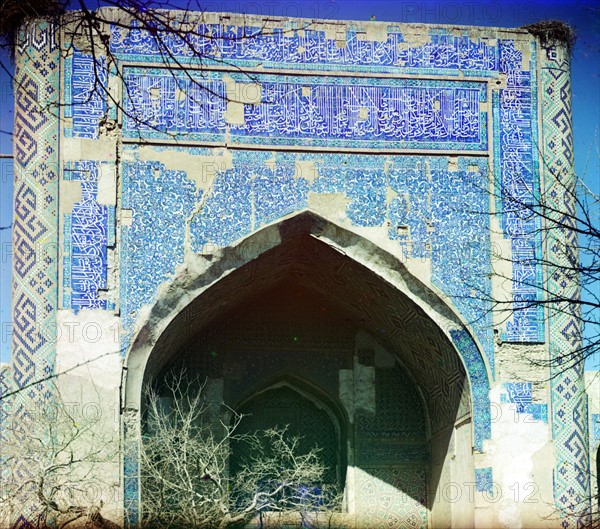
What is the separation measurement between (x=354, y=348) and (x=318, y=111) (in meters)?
2.68

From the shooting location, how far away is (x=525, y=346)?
10.3m

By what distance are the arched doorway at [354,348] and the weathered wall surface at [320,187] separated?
0.15m

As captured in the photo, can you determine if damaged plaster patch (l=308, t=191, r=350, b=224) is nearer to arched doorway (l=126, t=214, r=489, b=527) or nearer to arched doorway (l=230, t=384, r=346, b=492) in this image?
arched doorway (l=126, t=214, r=489, b=527)

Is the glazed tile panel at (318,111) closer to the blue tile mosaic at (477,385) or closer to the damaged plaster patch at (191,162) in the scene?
the damaged plaster patch at (191,162)

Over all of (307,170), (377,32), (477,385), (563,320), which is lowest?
(477,385)

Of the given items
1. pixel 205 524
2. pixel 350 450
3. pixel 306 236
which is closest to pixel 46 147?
pixel 306 236

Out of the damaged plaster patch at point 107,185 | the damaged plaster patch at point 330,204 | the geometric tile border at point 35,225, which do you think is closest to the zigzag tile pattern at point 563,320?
the damaged plaster patch at point 330,204

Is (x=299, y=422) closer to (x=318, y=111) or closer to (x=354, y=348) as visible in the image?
(x=354, y=348)

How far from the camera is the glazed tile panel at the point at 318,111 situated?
A: 10.3m

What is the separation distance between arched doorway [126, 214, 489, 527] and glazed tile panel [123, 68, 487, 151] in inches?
33.6

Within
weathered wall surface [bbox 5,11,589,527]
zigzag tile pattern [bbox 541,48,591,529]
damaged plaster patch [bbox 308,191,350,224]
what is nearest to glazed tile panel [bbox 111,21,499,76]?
weathered wall surface [bbox 5,11,589,527]

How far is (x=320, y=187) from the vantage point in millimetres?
10344

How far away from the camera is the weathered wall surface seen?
9.95 m

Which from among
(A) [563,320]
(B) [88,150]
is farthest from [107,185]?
(A) [563,320]
